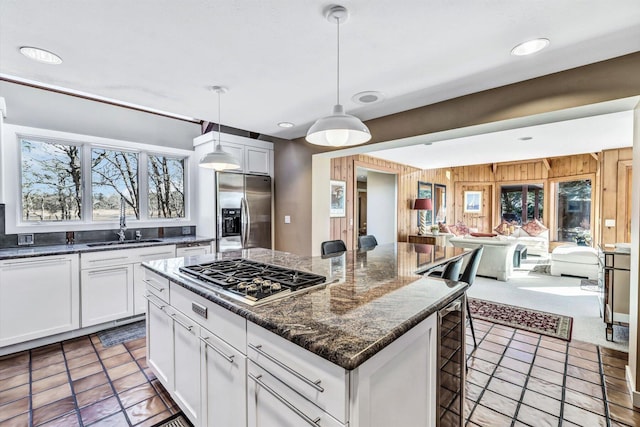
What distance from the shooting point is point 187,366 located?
1690mm

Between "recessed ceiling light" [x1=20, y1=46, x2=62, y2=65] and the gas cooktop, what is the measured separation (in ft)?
5.75

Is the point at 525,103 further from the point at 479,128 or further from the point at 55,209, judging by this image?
the point at 55,209

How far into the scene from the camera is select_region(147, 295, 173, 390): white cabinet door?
189 centimetres

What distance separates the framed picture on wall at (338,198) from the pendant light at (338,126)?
3143 mm

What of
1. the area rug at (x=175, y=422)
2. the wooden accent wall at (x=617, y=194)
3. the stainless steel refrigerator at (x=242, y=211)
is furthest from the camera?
the wooden accent wall at (x=617, y=194)

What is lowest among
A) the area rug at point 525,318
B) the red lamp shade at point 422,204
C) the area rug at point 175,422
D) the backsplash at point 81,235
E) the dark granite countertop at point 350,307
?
the area rug at point 175,422

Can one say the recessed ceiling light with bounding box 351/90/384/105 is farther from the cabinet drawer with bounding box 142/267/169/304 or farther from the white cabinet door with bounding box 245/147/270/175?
the cabinet drawer with bounding box 142/267/169/304

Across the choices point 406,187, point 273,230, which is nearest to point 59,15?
point 273,230

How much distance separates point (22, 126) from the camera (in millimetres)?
3059

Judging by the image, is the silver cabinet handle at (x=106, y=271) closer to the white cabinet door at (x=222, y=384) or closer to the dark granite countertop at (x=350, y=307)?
the dark granite countertop at (x=350, y=307)

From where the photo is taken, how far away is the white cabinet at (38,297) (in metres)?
2.60

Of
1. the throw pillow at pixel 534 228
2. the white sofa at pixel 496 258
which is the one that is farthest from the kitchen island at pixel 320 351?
the throw pillow at pixel 534 228

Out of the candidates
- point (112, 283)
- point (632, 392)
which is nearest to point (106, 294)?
point (112, 283)

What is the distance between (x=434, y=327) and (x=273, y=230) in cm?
370
